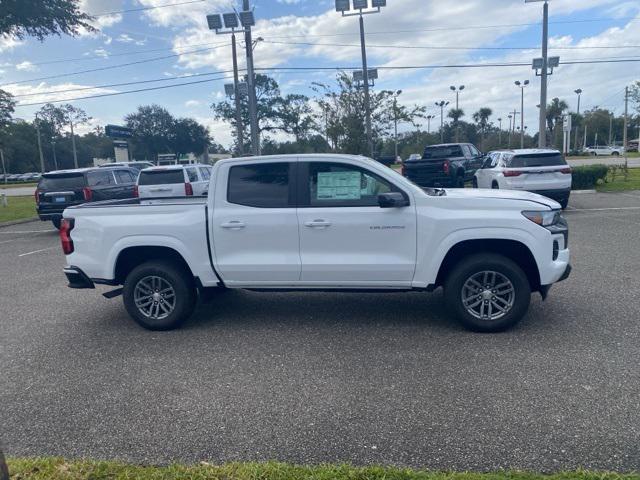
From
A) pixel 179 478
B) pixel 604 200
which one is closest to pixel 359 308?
pixel 179 478

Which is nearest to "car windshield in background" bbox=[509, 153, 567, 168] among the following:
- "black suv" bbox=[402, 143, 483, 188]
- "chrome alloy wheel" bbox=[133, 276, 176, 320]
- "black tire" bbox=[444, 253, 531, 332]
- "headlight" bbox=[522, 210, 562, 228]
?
"black suv" bbox=[402, 143, 483, 188]

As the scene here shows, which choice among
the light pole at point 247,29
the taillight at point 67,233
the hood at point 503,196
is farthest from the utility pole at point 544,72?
the taillight at point 67,233

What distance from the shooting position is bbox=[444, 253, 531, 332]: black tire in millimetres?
4922

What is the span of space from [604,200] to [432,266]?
1356 centimetres

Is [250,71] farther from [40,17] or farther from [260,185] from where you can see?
[260,185]

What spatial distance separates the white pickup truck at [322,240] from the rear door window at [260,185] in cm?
1

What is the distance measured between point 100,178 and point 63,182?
0.99 meters

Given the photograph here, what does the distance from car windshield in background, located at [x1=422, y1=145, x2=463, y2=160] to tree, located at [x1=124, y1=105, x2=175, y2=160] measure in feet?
215

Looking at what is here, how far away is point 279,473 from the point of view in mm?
2842

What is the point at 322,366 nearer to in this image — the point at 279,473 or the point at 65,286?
the point at 279,473

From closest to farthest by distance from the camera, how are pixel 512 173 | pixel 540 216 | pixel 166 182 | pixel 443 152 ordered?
1. pixel 540 216
2. pixel 512 173
3. pixel 166 182
4. pixel 443 152

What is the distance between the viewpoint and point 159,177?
1434 centimetres

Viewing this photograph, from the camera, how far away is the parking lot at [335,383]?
3.21m

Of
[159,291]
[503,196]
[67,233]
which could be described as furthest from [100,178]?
A: [503,196]
